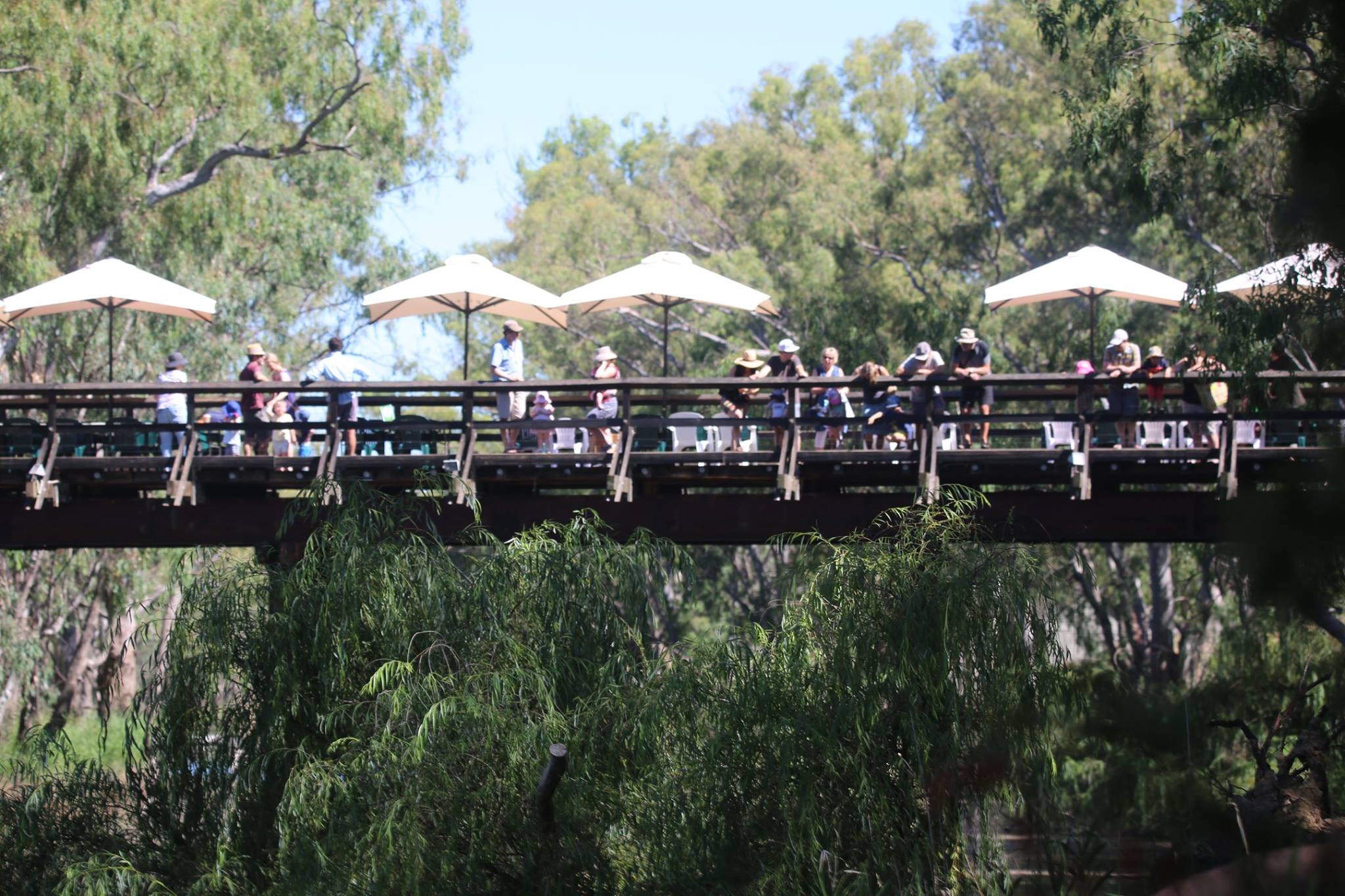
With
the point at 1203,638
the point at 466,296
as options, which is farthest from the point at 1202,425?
the point at 1203,638

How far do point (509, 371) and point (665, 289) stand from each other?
1633 millimetres

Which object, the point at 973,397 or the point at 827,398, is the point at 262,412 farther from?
the point at 973,397

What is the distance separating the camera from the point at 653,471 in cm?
1092

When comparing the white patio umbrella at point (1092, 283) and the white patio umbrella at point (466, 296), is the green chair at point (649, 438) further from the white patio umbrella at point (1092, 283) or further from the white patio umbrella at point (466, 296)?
the white patio umbrella at point (1092, 283)

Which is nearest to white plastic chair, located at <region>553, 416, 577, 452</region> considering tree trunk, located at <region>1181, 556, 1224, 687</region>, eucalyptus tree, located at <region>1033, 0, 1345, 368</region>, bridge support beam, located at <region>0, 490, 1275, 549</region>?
bridge support beam, located at <region>0, 490, 1275, 549</region>

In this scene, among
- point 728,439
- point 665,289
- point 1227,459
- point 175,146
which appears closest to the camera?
point 1227,459

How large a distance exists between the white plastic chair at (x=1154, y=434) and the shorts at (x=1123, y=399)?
145mm

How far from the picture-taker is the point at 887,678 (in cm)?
816

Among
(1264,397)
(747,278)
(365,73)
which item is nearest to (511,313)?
(1264,397)

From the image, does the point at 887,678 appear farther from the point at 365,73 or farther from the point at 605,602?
the point at 365,73

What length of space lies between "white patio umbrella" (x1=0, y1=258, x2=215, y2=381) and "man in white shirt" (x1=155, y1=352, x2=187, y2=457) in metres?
0.86

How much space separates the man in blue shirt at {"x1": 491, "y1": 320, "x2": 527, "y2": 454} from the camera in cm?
1145

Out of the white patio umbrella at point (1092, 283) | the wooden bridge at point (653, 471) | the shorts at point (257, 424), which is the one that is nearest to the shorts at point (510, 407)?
the wooden bridge at point (653, 471)

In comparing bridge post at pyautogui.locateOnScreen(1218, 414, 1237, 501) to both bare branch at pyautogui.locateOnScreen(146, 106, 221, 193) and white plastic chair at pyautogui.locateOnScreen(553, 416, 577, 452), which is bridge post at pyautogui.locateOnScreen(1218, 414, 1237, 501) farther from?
bare branch at pyautogui.locateOnScreen(146, 106, 221, 193)
